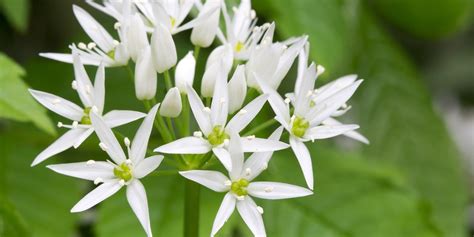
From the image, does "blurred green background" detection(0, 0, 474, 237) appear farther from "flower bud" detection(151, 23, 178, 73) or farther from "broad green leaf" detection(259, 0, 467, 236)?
"flower bud" detection(151, 23, 178, 73)

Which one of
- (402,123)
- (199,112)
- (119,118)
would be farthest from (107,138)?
(402,123)

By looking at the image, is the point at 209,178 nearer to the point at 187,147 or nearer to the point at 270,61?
the point at 187,147

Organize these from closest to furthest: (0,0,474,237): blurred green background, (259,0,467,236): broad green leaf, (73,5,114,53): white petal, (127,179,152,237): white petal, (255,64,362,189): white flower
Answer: (127,179,152,237): white petal → (255,64,362,189): white flower → (73,5,114,53): white petal → (0,0,474,237): blurred green background → (259,0,467,236): broad green leaf

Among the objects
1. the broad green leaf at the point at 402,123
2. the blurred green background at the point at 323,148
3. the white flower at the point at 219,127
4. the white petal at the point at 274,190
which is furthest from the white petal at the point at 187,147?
the broad green leaf at the point at 402,123

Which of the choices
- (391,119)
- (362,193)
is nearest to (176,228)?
(362,193)

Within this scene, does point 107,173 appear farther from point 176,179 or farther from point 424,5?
point 424,5

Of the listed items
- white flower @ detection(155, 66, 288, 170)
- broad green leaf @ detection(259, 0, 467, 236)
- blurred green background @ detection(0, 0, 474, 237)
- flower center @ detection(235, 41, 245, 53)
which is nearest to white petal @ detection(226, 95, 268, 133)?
white flower @ detection(155, 66, 288, 170)
